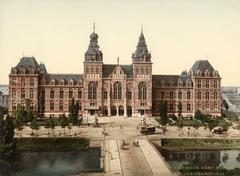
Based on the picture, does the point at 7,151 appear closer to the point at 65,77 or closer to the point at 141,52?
the point at 65,77

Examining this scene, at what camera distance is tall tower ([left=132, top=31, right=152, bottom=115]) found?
3401 inches

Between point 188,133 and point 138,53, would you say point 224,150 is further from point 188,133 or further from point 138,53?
point 138,53

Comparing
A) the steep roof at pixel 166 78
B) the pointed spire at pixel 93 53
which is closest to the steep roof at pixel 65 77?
the pointed spire at pixel 93 53

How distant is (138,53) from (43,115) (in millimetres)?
22820

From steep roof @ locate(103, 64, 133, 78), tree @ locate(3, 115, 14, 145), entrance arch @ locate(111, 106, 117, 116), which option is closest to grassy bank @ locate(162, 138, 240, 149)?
tree @ locate(3, 115, 14, 145)

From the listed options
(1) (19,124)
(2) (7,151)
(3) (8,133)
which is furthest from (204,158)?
(1) (19,124)

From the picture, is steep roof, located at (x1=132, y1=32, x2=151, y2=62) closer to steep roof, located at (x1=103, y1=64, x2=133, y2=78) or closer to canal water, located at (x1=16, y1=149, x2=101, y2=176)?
steep roof, located at (x1=103, y1=64, x2=133, y2=78)

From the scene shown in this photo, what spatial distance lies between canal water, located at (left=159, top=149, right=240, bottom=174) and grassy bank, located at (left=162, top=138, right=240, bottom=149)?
136cm

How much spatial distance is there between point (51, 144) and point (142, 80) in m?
33.3

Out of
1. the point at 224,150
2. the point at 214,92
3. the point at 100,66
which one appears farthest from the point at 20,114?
the point at 214,92

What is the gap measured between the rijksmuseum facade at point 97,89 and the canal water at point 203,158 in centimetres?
3098

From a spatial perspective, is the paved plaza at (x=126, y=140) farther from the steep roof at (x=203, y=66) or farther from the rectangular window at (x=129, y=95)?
the steep roof at (x=203, y=66)

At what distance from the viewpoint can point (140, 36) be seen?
88000mm

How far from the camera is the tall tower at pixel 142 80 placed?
8638 cm
